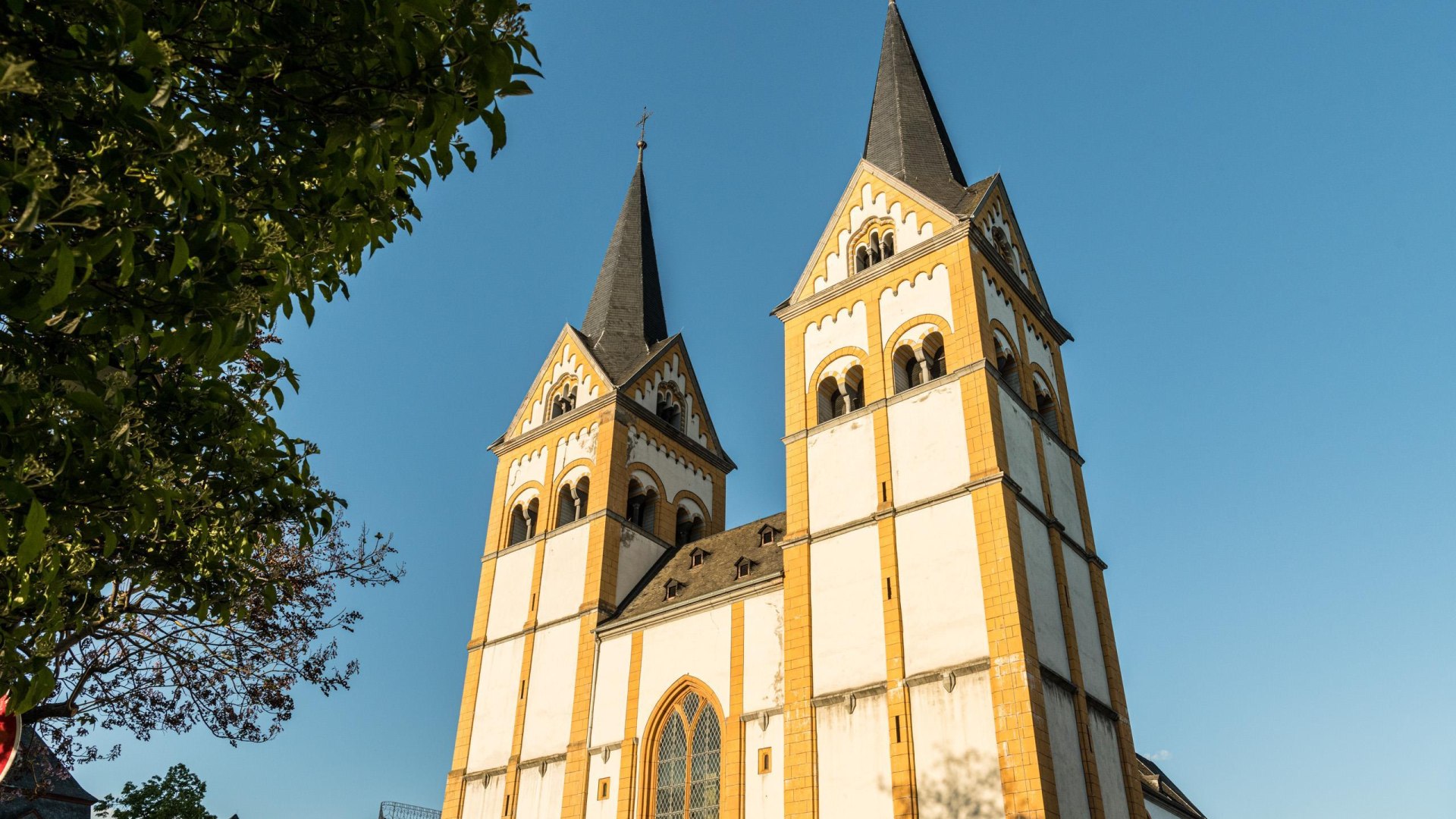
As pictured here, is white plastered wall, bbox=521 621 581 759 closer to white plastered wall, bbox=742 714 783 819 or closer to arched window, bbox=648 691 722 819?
arched window, bbox=648 691 722 819

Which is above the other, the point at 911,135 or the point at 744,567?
the point at 911,135

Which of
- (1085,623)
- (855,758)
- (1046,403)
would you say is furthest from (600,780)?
(1046,403)

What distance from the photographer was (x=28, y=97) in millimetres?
4938

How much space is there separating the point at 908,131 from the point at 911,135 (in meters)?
0.25

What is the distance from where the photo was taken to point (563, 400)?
3459 centimetres

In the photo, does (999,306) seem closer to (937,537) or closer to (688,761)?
(937,537)

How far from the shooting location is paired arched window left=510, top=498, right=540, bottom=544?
3288 cm

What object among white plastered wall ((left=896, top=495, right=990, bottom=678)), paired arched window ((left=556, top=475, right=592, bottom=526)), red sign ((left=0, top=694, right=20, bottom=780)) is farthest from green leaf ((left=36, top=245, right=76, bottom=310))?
paired arched window ((left=556, top=475, right=592, bottom=526))

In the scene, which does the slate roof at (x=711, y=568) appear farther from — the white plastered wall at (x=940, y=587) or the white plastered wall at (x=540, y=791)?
the white plastered wall at (x=540, y=791)

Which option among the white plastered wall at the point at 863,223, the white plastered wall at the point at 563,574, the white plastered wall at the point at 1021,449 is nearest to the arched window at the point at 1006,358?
the white plastered wall at the point at 1021,449

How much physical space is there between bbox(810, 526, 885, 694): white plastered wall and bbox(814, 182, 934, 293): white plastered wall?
807 cm

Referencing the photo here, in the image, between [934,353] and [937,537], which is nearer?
[937,537]

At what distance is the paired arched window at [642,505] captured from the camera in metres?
32.1

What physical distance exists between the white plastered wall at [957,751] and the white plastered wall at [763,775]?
337 centimetres
